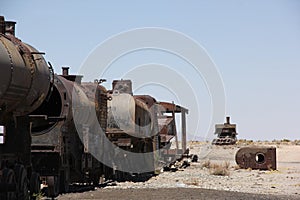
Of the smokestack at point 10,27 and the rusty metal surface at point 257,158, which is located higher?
the smokestack at point 10,27

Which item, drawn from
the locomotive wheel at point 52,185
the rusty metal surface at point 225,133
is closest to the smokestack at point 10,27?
the locomotive wheel at point 52,185

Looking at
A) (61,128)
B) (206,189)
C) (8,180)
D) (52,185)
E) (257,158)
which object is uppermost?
(61,128)

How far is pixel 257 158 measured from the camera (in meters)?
30.8

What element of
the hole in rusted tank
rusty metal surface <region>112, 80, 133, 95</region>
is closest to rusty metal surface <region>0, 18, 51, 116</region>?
rusty metal surface <region>112, 80, 133, 95</region>

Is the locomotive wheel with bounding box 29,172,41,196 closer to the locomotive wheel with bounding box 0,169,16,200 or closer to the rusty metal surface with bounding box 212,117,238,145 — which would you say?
the locomotive wheel with bounding box 0,169,16,200

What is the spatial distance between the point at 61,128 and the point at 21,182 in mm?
3304

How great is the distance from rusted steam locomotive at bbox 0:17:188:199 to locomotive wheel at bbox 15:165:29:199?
2 cm

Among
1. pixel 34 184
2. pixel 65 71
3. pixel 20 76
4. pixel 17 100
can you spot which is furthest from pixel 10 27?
pixel 65 71

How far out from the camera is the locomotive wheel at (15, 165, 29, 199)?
40.8ft

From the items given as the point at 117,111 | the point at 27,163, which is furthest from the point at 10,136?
the point at 117,111

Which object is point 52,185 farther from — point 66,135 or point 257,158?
point 257,158

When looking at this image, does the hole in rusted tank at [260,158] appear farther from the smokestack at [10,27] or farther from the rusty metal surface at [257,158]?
the smokestack at [10,27]

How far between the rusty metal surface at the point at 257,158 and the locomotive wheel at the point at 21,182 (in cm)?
1887

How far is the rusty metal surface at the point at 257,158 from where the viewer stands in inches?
1161
